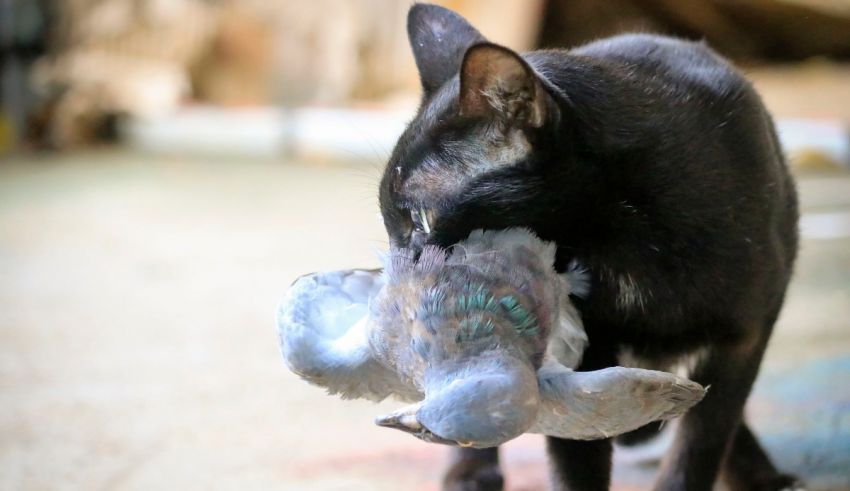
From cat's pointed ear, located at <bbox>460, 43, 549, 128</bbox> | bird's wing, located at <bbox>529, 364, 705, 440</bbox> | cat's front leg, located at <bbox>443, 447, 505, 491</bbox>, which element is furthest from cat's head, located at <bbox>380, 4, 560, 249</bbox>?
cat's front leg, located at <bbox>443, 447, 505, 491</bbox>

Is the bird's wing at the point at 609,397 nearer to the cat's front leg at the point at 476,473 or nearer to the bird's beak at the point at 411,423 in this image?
the bird's beak at the point at 411,423

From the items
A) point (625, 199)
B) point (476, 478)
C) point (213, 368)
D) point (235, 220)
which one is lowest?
point (235, 220)

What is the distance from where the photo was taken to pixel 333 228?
116 inches

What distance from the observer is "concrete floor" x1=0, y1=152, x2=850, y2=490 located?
1270 mm

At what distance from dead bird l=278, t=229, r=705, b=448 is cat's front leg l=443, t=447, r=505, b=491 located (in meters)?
0.34

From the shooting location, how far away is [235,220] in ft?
10.2

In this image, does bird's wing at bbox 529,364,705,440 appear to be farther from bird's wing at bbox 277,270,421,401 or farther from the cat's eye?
the cat's eye

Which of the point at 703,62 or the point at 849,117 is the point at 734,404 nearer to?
the point at 703,62

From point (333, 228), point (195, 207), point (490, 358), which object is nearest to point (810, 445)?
point (490, 358)

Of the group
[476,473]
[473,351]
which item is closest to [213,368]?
[476,473]

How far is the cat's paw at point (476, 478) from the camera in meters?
1.18

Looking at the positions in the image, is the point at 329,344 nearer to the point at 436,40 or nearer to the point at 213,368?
the point at 436,40

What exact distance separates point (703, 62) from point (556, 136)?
29 centimetres

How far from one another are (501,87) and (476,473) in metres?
0.52
